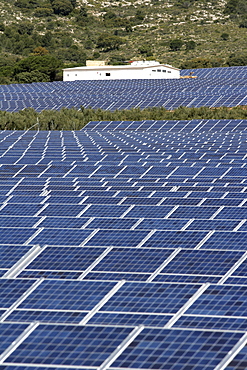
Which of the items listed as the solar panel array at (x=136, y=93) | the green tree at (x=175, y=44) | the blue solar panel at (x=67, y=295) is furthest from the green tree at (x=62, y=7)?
the blue solar panel at (x=67, y=295)

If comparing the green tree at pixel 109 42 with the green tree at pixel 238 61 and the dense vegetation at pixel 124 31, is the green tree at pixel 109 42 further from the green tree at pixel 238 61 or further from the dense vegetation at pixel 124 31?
the green tree at pixel 238 61

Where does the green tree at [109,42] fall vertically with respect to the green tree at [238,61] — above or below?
above

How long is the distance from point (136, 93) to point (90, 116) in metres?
17.6

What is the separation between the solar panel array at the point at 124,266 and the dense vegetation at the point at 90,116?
2792cm

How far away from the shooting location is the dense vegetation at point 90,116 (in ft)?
221

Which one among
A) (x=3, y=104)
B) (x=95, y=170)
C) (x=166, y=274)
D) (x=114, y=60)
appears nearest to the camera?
(x=166, y=274)

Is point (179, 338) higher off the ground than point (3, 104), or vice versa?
point (179, 338)

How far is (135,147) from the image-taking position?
4850 cm

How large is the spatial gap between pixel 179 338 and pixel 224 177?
72.2 ft

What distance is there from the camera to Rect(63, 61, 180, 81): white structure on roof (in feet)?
374

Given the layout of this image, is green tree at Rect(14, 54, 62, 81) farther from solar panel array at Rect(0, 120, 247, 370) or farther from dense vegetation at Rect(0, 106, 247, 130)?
solar panel array at Rect(0, 120, 247, 370)

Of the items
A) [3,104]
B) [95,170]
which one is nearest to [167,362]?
[95,170]

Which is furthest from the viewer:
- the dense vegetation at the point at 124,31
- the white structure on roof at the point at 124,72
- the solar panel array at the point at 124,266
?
the dense vegetation at the point at 124,31

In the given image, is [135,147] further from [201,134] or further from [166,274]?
[166,274]
